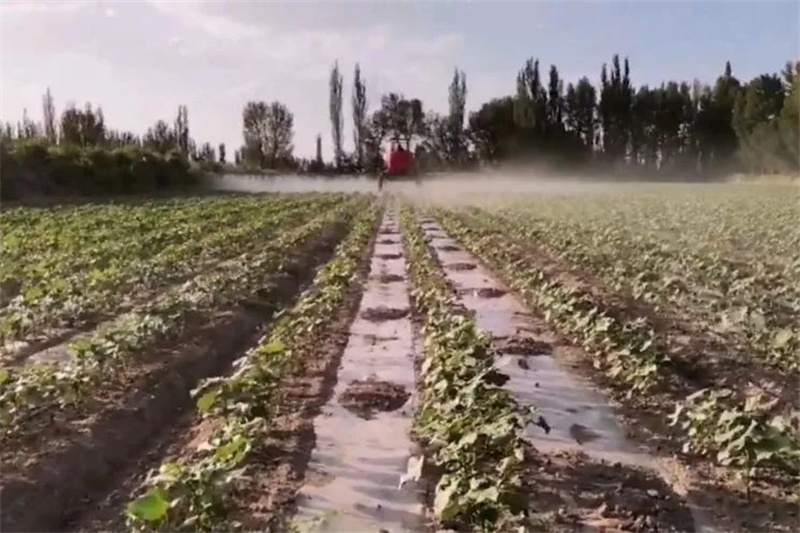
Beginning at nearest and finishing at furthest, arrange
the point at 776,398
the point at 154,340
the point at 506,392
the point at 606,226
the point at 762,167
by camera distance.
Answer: the point at 506,392, the point at 776,398, the point at 154,340, the point at 606,226, the point at 762,167

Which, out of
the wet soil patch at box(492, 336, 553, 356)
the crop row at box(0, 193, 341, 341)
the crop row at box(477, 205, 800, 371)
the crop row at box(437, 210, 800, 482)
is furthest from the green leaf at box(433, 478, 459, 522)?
the crop row at box(0, 193, 341, 341)

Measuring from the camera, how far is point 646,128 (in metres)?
64.6

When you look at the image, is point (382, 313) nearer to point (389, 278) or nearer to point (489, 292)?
point (489, 292)

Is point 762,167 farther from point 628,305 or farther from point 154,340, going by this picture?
point 154,340

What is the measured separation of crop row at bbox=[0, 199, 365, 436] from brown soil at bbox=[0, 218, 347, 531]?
0.10 metres

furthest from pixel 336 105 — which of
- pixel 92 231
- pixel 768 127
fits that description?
pixel 92 231

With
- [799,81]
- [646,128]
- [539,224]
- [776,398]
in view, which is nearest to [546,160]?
[646,128]

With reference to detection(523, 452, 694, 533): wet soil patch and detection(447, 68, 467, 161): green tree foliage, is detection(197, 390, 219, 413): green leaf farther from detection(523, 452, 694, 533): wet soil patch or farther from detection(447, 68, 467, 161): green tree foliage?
detection(447, 68, 467, 161): green tree foliage

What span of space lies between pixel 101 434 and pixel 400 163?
27210mm

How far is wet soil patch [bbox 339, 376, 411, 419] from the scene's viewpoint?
6.73 meters

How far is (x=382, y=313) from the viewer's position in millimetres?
10461

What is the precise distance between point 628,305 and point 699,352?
241cm

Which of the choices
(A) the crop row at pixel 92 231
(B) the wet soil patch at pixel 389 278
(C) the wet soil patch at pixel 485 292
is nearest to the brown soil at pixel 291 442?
(C) the wet soil patch at pixel 485 292

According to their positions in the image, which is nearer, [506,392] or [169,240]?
[506,392]
